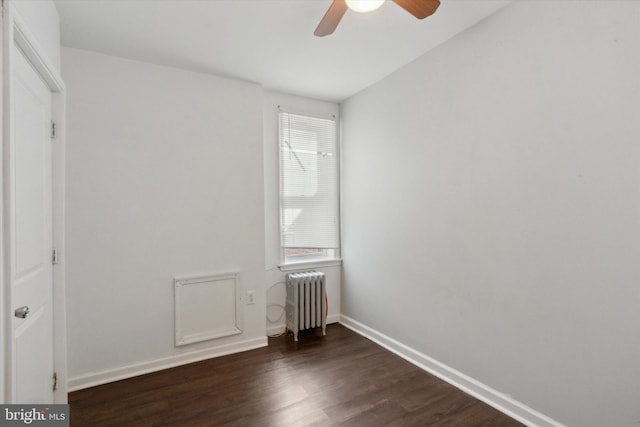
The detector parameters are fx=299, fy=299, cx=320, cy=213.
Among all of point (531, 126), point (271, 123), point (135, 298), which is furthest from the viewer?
point (271, 123)

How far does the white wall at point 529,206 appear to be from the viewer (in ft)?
4.92

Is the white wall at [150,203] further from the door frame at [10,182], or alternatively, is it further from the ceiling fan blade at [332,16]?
the ceiling fan blade at [332,16]

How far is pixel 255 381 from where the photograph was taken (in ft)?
7.78

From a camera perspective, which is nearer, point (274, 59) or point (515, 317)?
point (515, 317)

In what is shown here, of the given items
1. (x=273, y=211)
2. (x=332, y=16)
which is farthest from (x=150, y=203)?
(x=332, y=16)

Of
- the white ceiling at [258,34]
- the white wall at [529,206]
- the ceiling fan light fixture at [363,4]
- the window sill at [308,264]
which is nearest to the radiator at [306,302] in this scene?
the window sill at [308,264]

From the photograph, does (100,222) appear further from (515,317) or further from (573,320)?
(573,320)

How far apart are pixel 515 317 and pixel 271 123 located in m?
2.81

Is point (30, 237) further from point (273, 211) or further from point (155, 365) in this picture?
point (273, 211)

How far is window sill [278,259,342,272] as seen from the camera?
11.0 ft

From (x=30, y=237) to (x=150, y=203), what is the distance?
1.04 m

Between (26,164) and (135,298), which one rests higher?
(26,164)

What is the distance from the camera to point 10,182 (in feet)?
4.06

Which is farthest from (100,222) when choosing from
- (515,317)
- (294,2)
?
(515,317)
